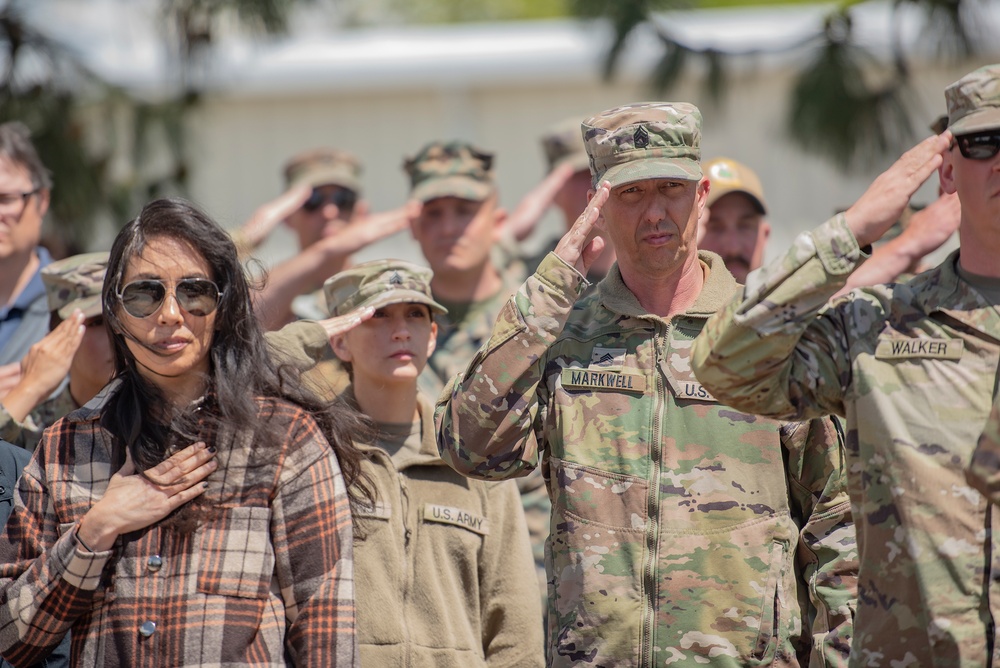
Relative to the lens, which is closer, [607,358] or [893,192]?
[893,192]

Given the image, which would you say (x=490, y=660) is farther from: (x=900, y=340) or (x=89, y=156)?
(x=89, y=156)

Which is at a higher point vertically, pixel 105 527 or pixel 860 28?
pixel 860 28

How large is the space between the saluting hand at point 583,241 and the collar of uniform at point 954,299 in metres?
0.78

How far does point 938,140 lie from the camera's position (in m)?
2.79

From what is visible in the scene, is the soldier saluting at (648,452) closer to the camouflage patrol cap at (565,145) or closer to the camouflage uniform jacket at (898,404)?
the camouflage uniform jacket at (898,404)

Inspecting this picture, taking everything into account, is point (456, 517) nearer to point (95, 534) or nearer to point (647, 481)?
point (647, 481)

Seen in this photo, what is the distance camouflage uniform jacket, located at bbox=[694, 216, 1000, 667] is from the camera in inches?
106

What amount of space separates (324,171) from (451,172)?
4.64 ft

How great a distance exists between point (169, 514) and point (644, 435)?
1204 mm

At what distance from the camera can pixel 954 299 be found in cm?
280

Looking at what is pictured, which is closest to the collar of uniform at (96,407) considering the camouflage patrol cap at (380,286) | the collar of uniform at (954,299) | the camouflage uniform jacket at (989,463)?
the camouflage patrol cap at (380,286)

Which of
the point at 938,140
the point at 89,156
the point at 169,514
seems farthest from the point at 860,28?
the point at 169,514

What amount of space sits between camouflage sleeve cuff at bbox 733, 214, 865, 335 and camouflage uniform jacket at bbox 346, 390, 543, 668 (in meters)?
1.63

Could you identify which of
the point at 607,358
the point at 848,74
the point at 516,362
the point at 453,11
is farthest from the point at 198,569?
the point at 453,11
